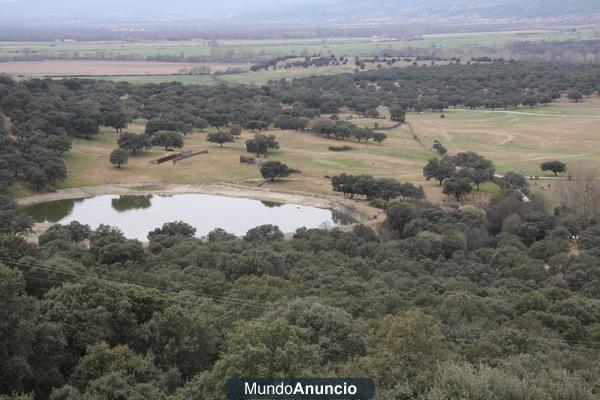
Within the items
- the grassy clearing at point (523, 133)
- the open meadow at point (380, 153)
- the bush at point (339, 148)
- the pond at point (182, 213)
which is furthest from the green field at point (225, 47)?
the pond at point (182, 213)

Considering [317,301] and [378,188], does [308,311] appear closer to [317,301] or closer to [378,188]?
[317,301]

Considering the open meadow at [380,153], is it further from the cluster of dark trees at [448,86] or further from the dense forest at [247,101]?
the cluster of dark trees at [448,86]

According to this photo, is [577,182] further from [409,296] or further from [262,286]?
[262,286]

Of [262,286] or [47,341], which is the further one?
[262,286]

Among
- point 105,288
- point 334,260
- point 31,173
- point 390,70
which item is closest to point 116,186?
point 31,173

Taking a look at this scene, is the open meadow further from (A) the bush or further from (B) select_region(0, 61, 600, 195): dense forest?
(B) select_region(0, 61, 600, 195): dense forest

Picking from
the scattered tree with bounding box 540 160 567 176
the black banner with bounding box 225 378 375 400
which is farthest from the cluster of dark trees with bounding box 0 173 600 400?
the scattered tree with bounding box 540 160 567 176
